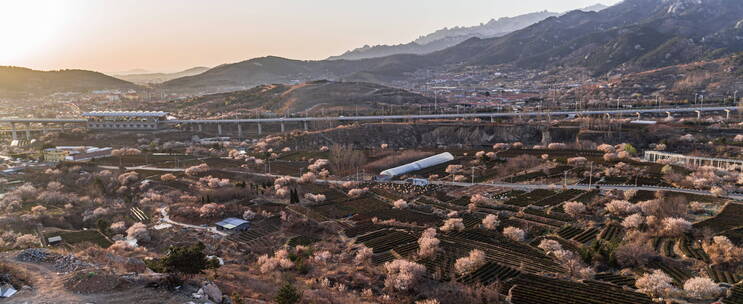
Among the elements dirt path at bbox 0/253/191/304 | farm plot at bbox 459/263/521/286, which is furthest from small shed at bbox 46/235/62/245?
farm plot at bbox 459/263/521/286

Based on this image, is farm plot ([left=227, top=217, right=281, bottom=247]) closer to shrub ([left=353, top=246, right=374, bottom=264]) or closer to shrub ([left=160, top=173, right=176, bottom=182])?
shrub ([left=353, top=246, right=374, bottom=264])

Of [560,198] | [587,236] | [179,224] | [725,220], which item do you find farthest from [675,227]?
[179,224]

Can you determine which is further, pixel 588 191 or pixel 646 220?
pixel 588 191

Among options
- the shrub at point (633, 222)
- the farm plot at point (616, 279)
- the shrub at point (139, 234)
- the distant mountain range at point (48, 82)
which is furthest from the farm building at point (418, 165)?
the distant mountain range at point (48, 82)

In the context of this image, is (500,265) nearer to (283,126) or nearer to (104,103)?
(283,126)

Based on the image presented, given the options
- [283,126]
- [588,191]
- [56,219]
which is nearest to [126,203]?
[56,219]
